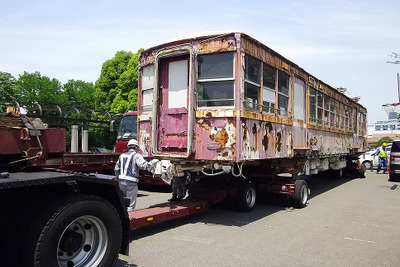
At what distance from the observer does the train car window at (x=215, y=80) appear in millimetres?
6797

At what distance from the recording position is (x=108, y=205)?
12.9 ft

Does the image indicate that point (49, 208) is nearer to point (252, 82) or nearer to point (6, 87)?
point (252, 82)

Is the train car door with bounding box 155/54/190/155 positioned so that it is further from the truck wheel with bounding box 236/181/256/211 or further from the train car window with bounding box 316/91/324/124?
the train car window with bounding box 316/91/324/124

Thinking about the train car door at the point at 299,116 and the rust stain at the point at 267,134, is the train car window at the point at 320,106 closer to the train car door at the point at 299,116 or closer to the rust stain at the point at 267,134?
the train car door at the point at 299,116

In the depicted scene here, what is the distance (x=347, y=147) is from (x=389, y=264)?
35.5 ft

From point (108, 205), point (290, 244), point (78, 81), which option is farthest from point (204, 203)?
point (78, 81)

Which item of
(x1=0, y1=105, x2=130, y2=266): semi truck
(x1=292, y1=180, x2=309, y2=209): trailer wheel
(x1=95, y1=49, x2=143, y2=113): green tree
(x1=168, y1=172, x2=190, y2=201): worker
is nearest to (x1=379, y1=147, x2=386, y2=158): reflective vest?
(x1=292, y1=180, x2=309, y2=209): trailer wheel

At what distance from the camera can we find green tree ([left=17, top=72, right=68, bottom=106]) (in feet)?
106

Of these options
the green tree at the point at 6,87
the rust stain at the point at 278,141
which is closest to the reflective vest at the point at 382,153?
the rust stain at the point at 278,141

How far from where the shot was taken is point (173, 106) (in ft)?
24.5

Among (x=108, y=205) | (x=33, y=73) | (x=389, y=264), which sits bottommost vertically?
(x=389, y=264)

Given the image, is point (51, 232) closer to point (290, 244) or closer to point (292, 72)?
point (290, 244)

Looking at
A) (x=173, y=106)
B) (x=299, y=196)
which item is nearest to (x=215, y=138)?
(x=173, y=106)

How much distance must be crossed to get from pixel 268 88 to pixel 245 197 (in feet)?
8.46
